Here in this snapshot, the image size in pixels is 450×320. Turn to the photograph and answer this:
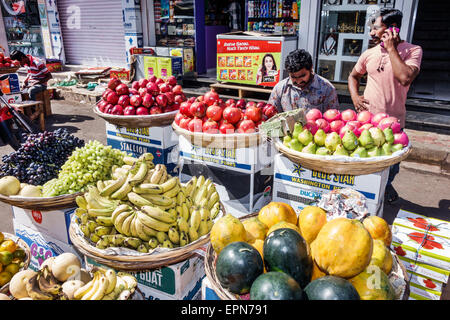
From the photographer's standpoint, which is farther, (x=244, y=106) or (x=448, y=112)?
(x=448, y=112)

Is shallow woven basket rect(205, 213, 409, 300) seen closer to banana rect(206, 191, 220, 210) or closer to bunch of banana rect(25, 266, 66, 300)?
banana rect(206, 191, 220, 210)

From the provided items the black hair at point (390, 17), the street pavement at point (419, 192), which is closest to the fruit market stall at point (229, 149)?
the black hair at point (390, 17)

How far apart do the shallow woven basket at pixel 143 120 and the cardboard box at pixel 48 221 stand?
4.04 ft

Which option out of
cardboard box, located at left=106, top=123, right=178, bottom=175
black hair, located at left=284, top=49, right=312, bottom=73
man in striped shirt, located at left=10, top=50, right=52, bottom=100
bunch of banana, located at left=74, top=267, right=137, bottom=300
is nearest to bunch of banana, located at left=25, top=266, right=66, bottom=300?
bunch of banana, located at left=74, top=267, right=137, bottom=300

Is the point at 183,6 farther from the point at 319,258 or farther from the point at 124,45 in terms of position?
the point at 319,258

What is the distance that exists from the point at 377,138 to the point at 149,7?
37.1 feet

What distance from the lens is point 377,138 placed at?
101 inches

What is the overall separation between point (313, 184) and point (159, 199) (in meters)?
1.30

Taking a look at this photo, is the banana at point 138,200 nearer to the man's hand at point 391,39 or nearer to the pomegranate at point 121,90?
the pomegranate at point 121,90

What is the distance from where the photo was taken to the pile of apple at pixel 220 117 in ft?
10.4

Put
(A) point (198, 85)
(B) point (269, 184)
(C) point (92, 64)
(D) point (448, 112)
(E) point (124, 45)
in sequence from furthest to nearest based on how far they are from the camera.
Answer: (C) point (92, 64)
(E) point (124, 45)
(A) point (198, 85)
(D) point (448, 112)
(B) point (269, 184)

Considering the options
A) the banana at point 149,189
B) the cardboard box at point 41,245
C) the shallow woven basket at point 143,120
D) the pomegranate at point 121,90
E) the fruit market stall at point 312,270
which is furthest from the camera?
the pomegranate at point 121,90

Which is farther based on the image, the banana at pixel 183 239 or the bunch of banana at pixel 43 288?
the banana at pixel 183 239
